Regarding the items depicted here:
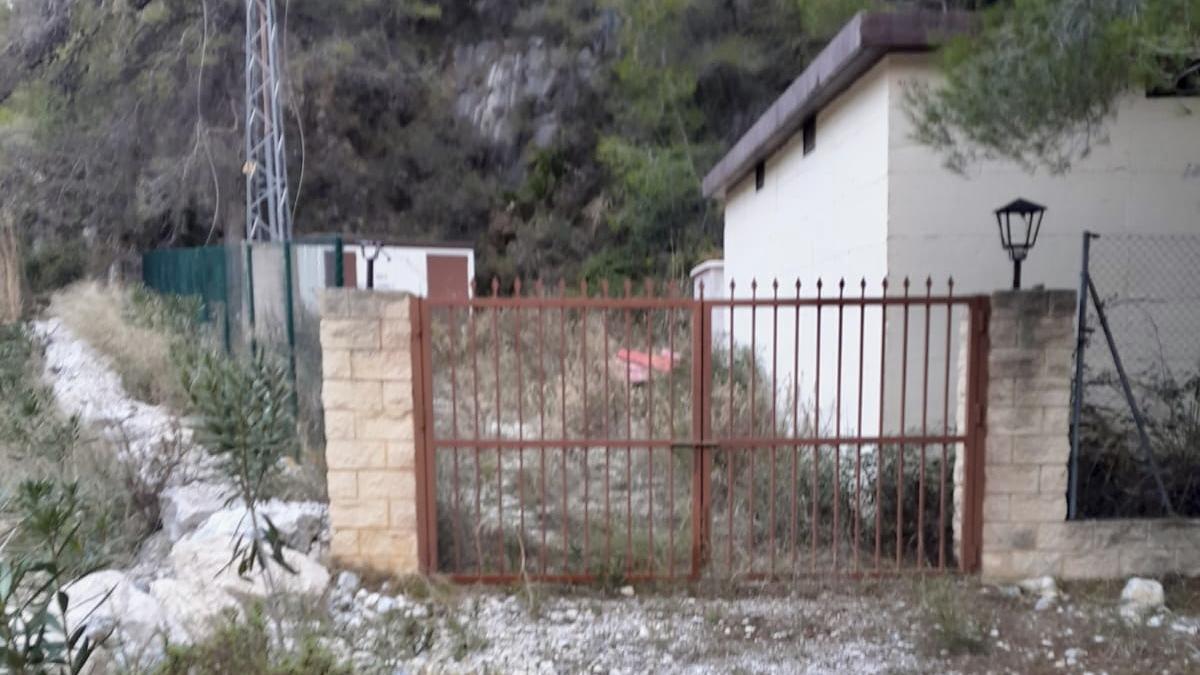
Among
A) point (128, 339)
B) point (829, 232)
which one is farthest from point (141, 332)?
point (829, 232)

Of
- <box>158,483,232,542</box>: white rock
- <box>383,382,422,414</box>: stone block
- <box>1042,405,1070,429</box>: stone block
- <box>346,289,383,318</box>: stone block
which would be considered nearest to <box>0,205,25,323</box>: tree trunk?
<box>158,483,232,542</box>: white rock

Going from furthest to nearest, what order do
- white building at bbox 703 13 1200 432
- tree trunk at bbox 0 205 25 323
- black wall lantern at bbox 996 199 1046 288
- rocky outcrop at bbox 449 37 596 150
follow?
rocky outcrop at bbox 449 37 596 150 < tree trunk at bbox 0 205 25 323 < white building at bbox 703 13 1200 432 < black wall lantern at bbox 996 199 1046 288

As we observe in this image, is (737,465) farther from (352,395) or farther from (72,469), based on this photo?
(72,469)

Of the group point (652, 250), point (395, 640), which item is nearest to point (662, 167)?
point (652, 250)

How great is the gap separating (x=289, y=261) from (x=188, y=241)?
11763 millimetres

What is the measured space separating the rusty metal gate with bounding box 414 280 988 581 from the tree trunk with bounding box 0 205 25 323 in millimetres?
9463

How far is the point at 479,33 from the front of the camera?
1973 centimetres

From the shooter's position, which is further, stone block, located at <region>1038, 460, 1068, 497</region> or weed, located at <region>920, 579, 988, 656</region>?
stone block, located at <region>1038, 460, 1068, 497</region>

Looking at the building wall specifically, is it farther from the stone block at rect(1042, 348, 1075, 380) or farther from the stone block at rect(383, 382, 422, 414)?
the stone block at rect(383, 382, 422, 414)

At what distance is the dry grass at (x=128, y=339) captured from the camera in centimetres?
744

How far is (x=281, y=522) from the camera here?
15.4 ft

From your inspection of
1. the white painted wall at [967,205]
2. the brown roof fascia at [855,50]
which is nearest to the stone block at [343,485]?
the white painted wall at [967,205]

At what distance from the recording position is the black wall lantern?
482 cm

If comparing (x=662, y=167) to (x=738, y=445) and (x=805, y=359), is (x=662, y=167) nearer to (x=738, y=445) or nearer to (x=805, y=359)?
(x=805, y=359)
